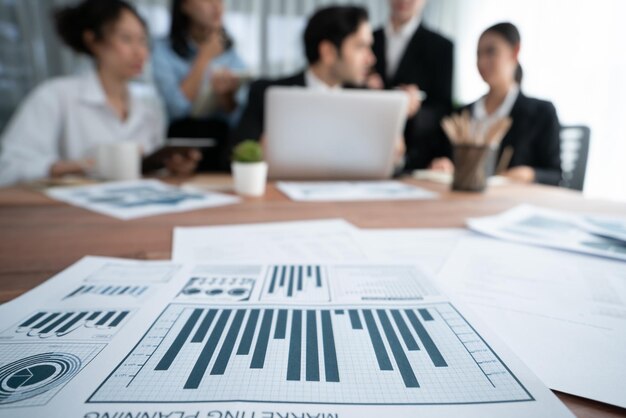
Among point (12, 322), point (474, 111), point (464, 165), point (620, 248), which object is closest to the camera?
point (12, 322)

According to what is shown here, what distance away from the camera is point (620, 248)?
52 cm

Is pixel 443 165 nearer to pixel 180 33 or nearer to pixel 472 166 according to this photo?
pixel 472 166

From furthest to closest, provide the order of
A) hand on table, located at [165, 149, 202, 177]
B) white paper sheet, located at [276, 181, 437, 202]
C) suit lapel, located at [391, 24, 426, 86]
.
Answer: hand on table, located at [165, 149, 202, 177] → suit lapel, located at [391, 24, 426, 86] → white paper sheet, located at [276, 181, 437, 202]

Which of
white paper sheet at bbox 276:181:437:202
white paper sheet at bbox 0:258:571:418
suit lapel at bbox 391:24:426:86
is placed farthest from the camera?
suit lapel at bbox 391:24:426:86

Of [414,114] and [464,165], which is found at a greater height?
[414,114]

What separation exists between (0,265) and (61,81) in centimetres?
125

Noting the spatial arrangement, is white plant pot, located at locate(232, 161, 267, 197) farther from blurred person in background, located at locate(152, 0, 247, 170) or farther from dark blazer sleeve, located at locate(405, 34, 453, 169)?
blurred person in background, located at locate(152, 0, 247, 170)

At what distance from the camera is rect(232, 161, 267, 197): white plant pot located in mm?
825

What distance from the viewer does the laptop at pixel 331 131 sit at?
95cm

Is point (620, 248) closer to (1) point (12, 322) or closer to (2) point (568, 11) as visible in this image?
(2) point (568, 11)

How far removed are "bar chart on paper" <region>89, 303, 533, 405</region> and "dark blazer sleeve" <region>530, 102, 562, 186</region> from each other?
0.73m

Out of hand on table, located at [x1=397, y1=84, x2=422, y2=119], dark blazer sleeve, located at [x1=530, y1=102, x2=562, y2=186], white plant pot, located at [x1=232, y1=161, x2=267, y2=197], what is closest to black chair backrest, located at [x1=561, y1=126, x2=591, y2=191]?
dark blazer sleeve, located at [x1=530, y1=102, x2=562, y2=186]

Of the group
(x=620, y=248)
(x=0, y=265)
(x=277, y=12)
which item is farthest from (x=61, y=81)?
(x=277, y=12)

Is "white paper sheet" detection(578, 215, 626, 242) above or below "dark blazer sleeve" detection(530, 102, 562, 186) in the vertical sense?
below
